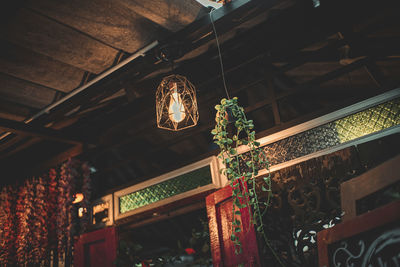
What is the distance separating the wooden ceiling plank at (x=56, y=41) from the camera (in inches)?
150

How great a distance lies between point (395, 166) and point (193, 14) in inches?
106

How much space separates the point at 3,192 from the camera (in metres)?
6.93

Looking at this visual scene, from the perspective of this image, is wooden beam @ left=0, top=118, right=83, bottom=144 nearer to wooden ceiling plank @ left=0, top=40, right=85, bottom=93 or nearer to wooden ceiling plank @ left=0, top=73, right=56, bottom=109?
wooden ceiling plank @ left=0, top=73, right=56, bottom=109

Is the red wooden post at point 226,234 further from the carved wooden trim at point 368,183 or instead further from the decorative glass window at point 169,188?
Answer: the carved wooden trim at point 368,183

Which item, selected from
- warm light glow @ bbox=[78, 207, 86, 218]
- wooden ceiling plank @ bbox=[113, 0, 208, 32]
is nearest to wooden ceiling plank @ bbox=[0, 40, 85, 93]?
wooden ceiling plank @ bbox=[113, 0, 208, 32]

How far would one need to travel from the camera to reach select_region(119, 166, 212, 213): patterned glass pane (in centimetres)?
497

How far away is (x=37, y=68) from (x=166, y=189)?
7.73ft

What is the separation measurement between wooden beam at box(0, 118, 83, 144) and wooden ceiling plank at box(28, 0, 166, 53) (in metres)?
2.01

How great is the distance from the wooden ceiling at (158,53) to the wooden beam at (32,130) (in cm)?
1

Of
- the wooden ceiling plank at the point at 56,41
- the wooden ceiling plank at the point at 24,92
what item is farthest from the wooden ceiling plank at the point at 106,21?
the wooden ceiling plank at the point at 24,92

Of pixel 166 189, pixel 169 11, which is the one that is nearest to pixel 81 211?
pixel 166 189

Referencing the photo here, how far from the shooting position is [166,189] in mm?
5316

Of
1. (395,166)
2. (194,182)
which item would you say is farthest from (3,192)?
(395,166)

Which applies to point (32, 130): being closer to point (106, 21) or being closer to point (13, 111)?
point (13, 111)
